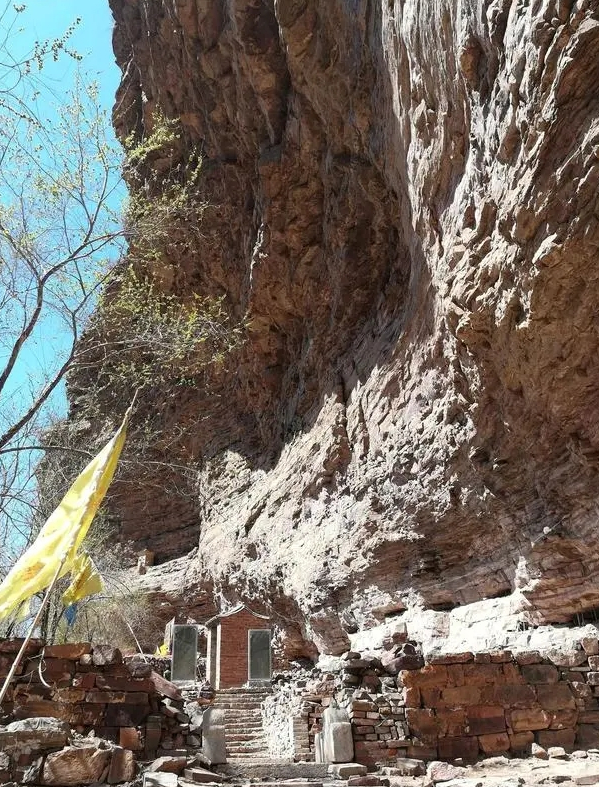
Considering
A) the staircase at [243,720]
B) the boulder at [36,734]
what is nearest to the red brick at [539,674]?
the boulder at [36,734]

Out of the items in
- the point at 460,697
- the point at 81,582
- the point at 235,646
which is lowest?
the point at 460,697

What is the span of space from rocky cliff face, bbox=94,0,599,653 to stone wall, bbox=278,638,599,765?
8.04ft

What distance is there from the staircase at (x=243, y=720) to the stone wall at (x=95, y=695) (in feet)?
15.2

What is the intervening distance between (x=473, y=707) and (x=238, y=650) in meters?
11.4

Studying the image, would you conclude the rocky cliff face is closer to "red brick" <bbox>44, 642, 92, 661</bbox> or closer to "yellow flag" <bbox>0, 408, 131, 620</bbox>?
"yellow flag" <bbox>0, 408, 131, 620</bbox>

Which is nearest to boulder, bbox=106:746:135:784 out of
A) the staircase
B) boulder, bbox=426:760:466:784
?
boulder, bbox=426:760:466:784

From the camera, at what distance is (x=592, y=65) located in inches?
264

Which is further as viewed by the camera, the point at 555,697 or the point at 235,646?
the point at 235,646

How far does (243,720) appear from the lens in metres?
12.5

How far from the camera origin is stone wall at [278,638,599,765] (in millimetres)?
6887

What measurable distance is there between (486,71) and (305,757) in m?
9.08

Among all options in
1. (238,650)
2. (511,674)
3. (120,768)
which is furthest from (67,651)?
(238,650)

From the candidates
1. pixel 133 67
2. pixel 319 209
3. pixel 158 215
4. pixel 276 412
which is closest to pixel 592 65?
pixel 158 215

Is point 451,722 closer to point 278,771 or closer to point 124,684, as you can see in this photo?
point 278,771
